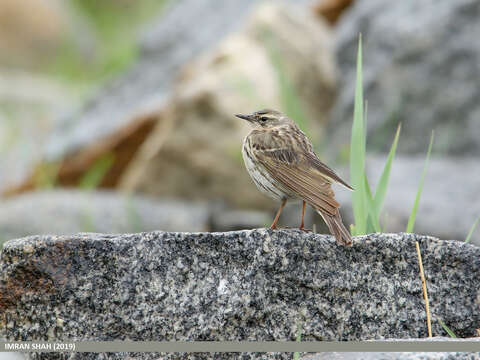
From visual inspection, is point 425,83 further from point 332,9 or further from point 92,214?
point 92,214

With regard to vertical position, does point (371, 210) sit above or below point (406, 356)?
above

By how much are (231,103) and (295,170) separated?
5562 mm

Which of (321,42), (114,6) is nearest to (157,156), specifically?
(321,42)

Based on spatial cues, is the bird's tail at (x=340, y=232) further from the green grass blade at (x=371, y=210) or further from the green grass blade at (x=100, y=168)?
the green grass blade at (x=100, y=168)

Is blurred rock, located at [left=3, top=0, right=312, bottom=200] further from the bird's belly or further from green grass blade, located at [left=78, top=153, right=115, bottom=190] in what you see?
the bird's belly

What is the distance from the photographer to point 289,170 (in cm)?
534

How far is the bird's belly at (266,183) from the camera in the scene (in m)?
5.35

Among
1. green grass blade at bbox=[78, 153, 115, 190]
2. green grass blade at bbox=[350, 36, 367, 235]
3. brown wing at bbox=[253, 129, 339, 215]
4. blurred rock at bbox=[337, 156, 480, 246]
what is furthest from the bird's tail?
green grass blade at bbox=[78, 153, 115, 190]

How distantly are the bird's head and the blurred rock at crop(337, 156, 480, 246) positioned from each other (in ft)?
8.55

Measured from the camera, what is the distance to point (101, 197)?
455 inches

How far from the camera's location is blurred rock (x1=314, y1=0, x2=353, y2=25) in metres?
14.5

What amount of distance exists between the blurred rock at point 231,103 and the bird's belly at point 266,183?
183 inches

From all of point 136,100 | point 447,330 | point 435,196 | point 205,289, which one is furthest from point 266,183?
point 136,100

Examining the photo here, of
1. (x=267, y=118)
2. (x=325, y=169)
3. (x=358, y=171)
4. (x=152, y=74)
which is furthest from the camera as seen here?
(x=152, y=74)
